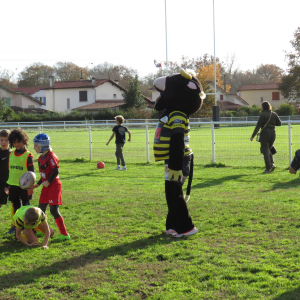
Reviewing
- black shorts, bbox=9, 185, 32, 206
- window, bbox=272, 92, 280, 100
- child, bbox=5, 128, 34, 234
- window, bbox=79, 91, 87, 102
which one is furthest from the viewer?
window, bbox=272, 92, 280, 100

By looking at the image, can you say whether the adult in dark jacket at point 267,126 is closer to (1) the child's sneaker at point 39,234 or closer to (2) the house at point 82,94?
(1) the child's sneaker at point 39,234

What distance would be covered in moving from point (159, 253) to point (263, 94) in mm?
75929

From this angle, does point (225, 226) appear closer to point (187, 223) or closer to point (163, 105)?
point (187, 223)

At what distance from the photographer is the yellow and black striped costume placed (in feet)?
17.2

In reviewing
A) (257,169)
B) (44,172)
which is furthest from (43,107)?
(44,172)

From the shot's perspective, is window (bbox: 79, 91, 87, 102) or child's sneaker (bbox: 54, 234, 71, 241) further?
window (bbox: 79, 91, 87, 102)

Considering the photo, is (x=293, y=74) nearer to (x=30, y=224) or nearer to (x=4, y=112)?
(x=4, y=112)

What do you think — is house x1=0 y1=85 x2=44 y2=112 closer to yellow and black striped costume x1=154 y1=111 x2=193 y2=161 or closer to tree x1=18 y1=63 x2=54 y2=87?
tree x1=18 y1=63 x2=54 y2=87

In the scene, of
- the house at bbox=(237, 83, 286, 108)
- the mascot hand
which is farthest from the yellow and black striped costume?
the house at bbox=(237, 83, 286, 108)

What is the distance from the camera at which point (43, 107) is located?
72875mm

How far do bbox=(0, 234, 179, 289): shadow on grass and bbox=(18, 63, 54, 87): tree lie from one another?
3372 inches

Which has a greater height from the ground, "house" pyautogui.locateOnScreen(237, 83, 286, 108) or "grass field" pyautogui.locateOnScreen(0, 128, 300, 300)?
"house" pyautogui.locateOnScreen(237, 83, 286, 108)

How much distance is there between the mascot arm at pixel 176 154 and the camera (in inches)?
201

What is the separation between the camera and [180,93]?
5406 millimetres
